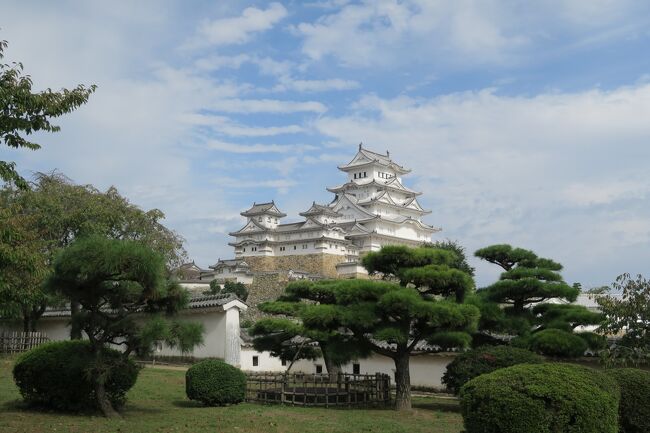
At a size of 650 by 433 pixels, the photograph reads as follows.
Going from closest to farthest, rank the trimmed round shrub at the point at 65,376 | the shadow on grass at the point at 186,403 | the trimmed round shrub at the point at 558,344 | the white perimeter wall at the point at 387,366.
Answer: the trimmed round shrub at the point at 65,376 → the shadow on grass at the point at 186,403 → the trimmed round shrub at the point at 558,344 → the white perimeter wall at the point at 387,366

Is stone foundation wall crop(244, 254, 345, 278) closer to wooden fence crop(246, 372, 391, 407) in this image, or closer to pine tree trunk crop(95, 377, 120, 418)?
wooden fence crop(246, 372, 391, 407)

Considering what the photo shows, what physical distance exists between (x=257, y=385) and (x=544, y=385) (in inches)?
436

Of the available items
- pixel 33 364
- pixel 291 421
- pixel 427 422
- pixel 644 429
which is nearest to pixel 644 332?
pixel 644 429

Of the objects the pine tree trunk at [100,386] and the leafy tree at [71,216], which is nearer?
the pine tree trunk at [100,386]

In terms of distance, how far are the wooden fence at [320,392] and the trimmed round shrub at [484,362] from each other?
7.45 ft

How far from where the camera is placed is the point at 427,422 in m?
13.8

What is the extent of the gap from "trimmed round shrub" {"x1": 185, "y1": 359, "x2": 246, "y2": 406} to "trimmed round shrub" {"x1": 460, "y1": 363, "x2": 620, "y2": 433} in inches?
309

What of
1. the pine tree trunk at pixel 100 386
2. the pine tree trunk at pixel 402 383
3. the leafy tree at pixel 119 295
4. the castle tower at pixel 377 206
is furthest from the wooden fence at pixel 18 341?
the castle tower at pixel 377 206

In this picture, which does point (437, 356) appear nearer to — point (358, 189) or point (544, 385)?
point (544, 385)

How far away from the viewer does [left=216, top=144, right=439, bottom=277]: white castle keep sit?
58406 mm

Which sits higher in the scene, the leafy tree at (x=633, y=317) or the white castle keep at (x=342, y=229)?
the white castle keep at (x=342, y=229)

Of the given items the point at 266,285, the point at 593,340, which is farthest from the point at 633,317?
the point at 266,285

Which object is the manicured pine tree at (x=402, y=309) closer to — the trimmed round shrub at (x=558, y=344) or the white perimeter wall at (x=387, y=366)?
the trimmed round shrub at (x=558, y=344)

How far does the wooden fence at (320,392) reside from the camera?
16.2 meters
